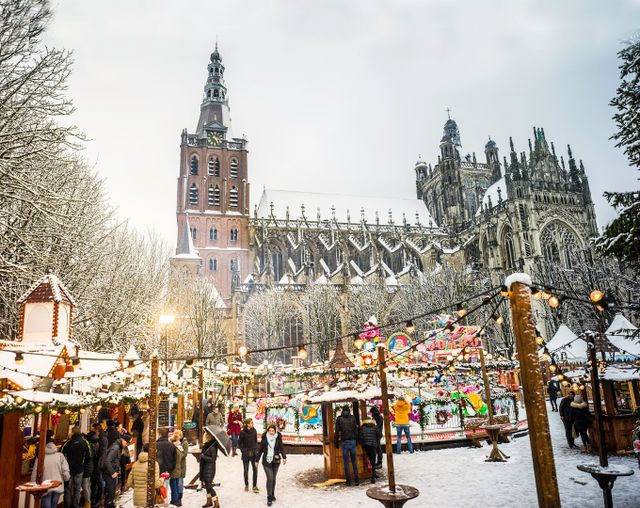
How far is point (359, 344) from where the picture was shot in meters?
10.5

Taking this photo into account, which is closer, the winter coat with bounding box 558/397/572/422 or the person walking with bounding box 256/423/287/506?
the person walking with bounding box 256/423/287/506

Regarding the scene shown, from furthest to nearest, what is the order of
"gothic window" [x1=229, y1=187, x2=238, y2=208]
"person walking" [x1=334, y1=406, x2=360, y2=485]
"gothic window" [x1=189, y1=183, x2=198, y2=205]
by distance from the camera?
"gothic window" [x1=229, y1=187, x2=238, y2=208] → "gothic window" [x1=189, y1=183, x2=198, y2=205] → "person walking" [x1=334, y1=406, x2=360, y2=485]

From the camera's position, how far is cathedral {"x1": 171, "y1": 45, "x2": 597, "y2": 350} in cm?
3866

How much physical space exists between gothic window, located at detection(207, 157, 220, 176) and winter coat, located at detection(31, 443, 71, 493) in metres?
40.5

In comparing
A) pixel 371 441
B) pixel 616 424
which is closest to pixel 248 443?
pixel 371 441

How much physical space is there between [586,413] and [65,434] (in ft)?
43.9

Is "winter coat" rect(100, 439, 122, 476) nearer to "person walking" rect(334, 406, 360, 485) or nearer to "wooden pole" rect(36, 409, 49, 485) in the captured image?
"wooden pole" rect(36, 409, 49, 485)

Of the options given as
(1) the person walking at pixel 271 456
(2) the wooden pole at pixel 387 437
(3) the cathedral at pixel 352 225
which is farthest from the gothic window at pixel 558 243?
(1) the person walking at pixel 271 456

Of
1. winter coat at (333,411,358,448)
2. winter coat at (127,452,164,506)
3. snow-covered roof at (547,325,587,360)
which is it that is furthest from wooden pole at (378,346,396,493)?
snow-covered roof at (547,325,587,360)

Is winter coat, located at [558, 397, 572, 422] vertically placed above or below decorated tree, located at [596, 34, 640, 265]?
below

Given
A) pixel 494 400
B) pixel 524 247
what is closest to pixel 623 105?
pixel 494 400

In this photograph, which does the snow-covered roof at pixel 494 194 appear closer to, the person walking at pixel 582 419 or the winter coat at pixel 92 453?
the person walking at pixel 582 419

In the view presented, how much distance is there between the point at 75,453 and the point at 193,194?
127 ft

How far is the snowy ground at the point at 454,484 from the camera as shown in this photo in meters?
7.32
